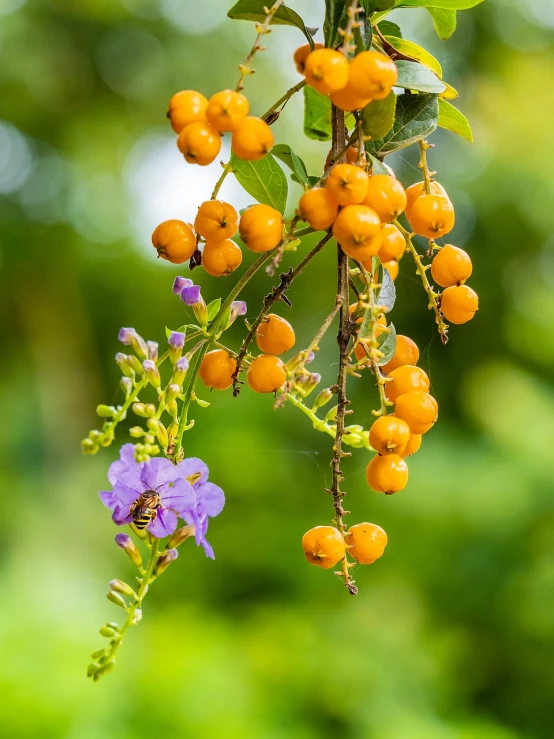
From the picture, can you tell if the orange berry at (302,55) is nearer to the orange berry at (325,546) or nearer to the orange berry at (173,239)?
the orange berry at (173,239)

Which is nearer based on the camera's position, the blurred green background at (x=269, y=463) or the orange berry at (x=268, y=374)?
the orange berry at (x=268, y=374)

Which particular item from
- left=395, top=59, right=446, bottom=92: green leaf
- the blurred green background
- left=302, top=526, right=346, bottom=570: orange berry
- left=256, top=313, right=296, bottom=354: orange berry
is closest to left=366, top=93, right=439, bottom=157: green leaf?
left=395, top=59, right=446, bottom=92: green leaf

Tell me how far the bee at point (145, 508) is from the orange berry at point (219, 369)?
0.26 ft

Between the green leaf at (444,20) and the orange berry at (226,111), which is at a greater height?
the green leaf at (444,20)

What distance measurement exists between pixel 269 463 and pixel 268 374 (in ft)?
8.22

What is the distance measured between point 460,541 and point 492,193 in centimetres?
134

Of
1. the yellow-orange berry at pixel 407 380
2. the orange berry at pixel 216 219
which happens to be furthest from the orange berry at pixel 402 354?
the orange berry at pixel 216 219

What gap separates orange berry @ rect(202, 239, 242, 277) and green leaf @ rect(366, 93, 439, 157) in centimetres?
10

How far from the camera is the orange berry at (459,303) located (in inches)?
17.7

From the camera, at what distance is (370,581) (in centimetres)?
289

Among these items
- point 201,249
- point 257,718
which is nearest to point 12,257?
point 257,718

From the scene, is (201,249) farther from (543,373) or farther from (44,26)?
(44,26)

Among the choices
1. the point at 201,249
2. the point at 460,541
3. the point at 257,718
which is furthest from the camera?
the point at 460,541

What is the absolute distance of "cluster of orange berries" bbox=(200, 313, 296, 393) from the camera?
44cm
